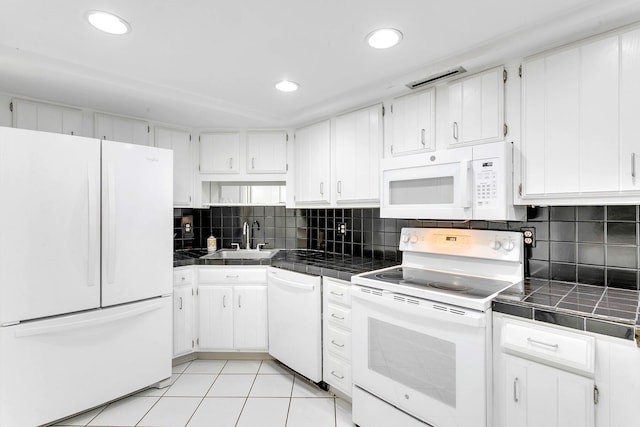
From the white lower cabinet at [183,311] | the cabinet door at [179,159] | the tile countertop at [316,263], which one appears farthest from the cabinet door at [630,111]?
the cabinet door at [179,159]

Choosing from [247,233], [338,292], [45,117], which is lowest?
[338,292]

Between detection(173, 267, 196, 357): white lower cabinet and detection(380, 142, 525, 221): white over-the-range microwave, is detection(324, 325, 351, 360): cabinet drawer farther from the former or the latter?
detection(173, 267, 196, 357): white lower cabinet

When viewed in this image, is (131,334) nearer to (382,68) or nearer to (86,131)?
(86,131)

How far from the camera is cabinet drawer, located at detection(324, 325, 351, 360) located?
209cm

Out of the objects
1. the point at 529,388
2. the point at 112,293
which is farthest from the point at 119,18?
the point at 529,388

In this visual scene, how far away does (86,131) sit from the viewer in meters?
2.47

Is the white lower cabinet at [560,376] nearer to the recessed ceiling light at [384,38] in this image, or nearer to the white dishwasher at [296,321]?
the white dishwasher at [296,321]

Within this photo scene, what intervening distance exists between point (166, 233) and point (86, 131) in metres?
1.09

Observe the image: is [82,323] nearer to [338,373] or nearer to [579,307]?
[338,373]

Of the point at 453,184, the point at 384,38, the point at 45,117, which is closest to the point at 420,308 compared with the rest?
the point at 453,184

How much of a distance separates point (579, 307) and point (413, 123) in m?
1.39

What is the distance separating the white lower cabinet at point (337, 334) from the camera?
82.2 inches

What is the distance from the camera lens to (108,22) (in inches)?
56.7

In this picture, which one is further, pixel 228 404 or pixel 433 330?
pixel 228 404
